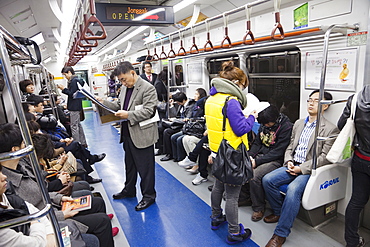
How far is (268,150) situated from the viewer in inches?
137

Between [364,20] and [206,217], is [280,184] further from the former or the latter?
[364,20]

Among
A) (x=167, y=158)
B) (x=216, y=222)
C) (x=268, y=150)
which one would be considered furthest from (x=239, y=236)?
(x=167, y=158)

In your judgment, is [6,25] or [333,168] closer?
[333,168]

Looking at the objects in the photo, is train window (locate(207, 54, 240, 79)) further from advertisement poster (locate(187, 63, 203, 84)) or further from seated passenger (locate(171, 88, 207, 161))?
seated passenger (locate(171, 88, 207, 161))

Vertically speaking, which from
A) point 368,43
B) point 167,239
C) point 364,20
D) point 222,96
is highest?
point 364,20

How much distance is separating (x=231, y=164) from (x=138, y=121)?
1311mm

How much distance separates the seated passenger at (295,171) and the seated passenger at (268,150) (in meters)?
0.10

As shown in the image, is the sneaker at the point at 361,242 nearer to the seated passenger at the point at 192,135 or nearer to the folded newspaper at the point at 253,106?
the folded newspaper at the point at 253,106

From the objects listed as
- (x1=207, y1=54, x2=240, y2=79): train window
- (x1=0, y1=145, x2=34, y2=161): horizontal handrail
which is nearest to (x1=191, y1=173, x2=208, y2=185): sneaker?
(x1=207, y1=54, x2=240, y2=79): train window

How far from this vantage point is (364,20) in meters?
2.71

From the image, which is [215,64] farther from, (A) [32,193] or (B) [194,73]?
(A) [32,193]

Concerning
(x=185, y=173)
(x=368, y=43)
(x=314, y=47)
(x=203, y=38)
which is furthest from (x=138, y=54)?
(x=368, y=43)

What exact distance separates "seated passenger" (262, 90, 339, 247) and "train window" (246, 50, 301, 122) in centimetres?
66

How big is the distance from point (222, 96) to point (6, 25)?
15.3ft
